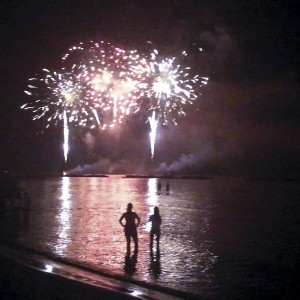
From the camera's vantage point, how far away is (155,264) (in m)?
15.6

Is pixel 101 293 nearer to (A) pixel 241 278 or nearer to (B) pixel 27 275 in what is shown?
(B) pixel 27 275

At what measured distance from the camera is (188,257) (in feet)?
55.3

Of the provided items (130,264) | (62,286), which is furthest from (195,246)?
(62,286)

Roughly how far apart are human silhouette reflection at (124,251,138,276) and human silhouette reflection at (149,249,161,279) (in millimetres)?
464

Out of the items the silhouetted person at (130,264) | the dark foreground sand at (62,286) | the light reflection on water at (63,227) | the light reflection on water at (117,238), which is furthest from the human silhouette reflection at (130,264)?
the light reflection on water at (63,227)

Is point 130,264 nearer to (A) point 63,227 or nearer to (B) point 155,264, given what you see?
(B) point 155,264

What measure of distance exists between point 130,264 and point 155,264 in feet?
2.26

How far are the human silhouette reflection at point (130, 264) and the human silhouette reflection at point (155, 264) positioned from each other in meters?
0.46

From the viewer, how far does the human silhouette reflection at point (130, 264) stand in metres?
14.5

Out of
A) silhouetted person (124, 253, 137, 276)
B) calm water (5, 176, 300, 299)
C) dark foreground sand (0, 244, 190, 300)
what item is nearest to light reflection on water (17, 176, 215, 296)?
calm water (5, 176, 300, 299)

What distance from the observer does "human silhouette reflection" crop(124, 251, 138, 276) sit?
47.7 ft

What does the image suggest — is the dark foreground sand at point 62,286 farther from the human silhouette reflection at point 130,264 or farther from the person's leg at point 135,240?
the person's leg at point 135,240

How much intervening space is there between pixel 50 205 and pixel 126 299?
23089 millimetres

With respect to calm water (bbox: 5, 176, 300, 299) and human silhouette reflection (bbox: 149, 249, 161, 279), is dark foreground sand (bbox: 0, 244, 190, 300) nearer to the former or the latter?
calm water (bbox: 5, 176, 300, 299)
